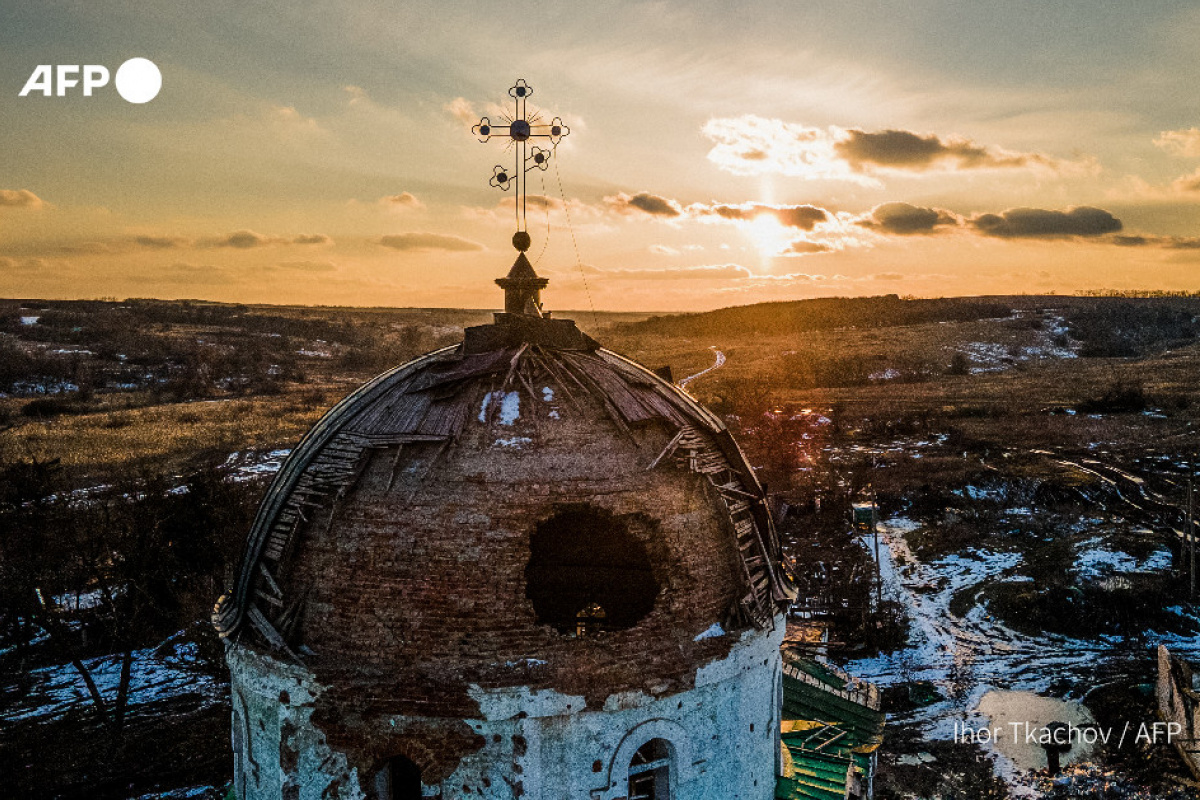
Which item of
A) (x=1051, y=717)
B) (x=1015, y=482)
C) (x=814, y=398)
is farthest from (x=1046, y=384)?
(x=1051, y=717)

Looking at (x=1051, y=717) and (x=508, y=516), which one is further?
(x=1051, y=717)

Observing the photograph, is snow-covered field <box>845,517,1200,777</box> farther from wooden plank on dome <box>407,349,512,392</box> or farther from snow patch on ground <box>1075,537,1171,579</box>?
wooden plank on dome <box>407,349,512,392</box>

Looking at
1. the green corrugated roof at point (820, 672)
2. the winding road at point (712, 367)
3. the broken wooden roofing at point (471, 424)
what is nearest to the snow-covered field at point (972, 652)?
the green corrugated roof at point (820, 672)

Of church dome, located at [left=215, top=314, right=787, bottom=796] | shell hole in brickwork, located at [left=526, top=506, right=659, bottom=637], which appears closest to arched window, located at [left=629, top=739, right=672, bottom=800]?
church dome, located at [left=215, top=314, right=787, bottom=796]

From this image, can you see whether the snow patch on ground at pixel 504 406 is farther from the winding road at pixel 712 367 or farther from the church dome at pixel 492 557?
the winding road at pixel 712 367

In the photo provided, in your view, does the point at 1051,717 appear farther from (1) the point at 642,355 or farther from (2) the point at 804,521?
(1) the point at 642,355

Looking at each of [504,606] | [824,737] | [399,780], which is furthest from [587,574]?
[824,737]
